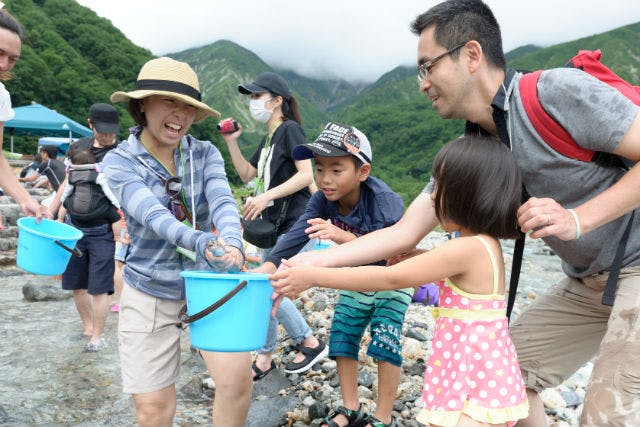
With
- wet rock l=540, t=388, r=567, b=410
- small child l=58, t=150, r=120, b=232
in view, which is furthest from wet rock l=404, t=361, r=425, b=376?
small child l=58, t=150, r=120, b=232

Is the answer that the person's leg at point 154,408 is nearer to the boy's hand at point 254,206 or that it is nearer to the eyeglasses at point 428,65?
the boy's hand at point 254,206

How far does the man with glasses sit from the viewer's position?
1.85 metres

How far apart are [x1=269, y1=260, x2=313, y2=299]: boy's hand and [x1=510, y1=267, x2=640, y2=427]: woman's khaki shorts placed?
1.10 meters

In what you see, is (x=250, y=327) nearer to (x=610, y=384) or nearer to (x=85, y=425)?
(x=610, y=384)

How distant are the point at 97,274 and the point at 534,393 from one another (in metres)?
3.85

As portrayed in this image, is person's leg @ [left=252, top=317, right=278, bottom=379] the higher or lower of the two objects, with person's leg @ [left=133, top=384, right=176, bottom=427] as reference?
lower

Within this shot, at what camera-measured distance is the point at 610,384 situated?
6.17 ft

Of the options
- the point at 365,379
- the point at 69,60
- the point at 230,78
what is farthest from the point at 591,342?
the point at 230,78

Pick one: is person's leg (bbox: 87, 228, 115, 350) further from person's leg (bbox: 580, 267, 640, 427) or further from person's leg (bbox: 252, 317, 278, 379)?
person's leg (bbox: 580, 267, 640, 427)

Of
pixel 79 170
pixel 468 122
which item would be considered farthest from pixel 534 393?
pixel 79 170

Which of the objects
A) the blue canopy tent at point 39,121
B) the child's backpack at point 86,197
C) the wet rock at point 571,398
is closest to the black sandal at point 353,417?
the wet rock at point 571,398

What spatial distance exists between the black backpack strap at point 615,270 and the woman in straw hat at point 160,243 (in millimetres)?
1484

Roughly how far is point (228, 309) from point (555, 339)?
1484 millimetres

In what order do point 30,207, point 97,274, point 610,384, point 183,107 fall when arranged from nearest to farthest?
point 610,384
point 183,107
point 30,207
point 97,274
